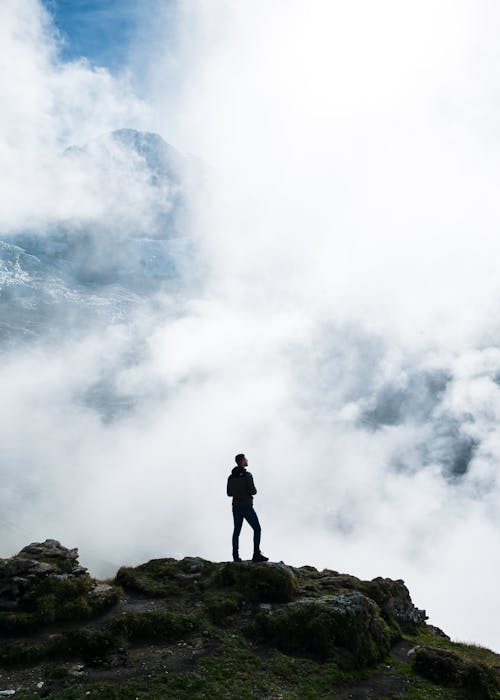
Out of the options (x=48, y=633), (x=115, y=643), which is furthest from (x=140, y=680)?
(x=48, y=633)

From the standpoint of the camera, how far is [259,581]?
24.4 meters

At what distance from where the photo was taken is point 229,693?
16.4 m

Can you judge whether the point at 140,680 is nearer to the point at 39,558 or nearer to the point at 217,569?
the point at 217,569

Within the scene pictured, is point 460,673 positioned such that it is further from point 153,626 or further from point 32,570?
point 32,570

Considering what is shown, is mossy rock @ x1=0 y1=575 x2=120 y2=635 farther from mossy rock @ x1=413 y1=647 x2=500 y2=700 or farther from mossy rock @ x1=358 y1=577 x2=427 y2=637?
mossy rock @ x1=413 y1=647 x2=500 y2=700

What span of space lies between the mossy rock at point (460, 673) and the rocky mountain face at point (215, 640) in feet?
0.14

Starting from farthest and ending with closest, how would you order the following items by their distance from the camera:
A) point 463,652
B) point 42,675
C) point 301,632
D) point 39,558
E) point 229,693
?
1. point 39,558
2. point 463,652
3. point 301,632
4. point 42,675
5. point 229,693

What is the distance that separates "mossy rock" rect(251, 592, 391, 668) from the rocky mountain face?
4 centimetres

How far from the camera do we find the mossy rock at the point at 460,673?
18.7 metres

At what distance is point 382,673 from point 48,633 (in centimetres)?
1343

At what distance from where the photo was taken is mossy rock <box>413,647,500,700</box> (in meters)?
18.7

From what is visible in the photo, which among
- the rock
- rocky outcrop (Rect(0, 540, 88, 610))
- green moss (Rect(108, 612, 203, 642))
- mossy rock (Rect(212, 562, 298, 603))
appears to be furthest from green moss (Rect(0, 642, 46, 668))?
the rock

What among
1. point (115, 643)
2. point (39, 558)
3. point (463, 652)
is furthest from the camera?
point (39, 558)

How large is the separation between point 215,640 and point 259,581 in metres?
4.67
